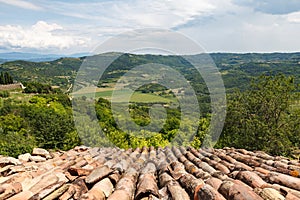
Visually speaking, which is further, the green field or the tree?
the green field

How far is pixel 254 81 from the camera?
24.2m

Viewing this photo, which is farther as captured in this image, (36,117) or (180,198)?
(36,117)

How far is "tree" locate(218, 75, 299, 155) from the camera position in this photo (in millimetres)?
20656

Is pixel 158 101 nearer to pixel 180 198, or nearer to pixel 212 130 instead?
pixel 212 130

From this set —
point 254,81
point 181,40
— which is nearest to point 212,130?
point 254,81

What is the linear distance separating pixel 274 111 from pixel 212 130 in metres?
6.53

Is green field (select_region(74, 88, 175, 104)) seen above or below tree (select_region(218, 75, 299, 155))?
below

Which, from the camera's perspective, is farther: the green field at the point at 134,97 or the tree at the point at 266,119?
the green field at the point at 134,97

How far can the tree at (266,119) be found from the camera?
2066cm

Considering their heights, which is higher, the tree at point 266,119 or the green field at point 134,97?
the tree at point 266,119

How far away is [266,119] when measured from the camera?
72.4ft

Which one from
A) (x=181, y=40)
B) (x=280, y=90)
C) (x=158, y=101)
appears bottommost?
(x=158, y=101)

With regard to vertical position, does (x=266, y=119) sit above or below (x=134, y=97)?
above

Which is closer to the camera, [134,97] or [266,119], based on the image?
[266,119]
